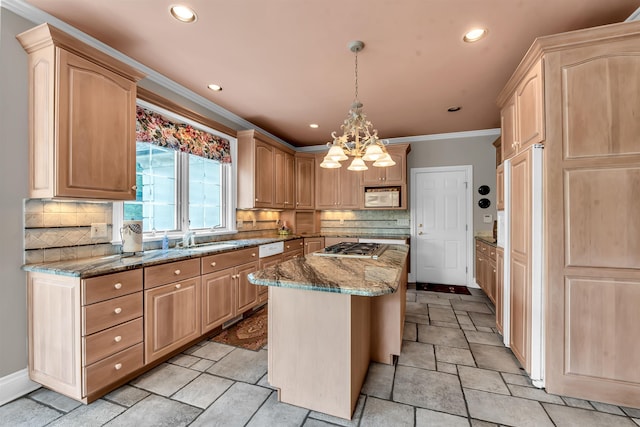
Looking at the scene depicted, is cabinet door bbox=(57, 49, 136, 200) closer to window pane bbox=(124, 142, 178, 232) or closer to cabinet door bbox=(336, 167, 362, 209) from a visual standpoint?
window pane bbox=(124, 142, 178, 232)

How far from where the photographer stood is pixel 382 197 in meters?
4.72

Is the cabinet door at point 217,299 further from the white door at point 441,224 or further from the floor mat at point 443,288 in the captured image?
the white door at point 441,224

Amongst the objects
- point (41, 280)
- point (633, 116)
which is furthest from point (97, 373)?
point (633, 116)

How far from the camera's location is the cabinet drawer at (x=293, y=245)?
4139 millimetres

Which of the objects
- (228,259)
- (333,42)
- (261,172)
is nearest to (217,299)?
(228,259)

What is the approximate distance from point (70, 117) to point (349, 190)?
3.83 meters

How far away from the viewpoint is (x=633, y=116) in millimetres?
1685

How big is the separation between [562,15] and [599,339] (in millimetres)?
2161

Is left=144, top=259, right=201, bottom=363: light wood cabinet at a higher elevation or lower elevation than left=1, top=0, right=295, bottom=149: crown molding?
lower

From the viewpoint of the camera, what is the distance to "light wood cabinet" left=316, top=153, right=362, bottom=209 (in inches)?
194

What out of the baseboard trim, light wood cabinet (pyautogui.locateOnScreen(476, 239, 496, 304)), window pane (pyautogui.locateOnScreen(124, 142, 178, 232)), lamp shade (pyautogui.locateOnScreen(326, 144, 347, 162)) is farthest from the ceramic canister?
light wood cabinet (pyautogui.locateOnScreen(476, 239, 496, 304))

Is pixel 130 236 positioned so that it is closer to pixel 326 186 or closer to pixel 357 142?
pixel 357 142

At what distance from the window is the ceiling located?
0.49 m

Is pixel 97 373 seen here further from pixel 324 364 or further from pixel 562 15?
pixel 562 15
